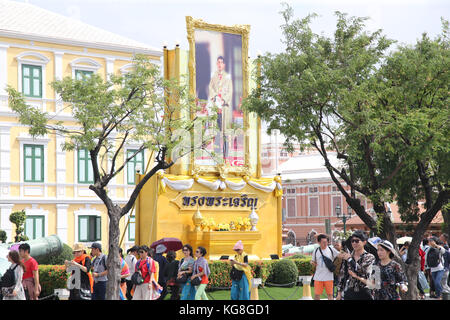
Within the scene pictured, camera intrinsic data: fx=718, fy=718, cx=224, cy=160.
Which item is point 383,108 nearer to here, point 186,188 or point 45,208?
point 186,188

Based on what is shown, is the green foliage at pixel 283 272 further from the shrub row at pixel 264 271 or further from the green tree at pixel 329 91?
the green tree at pixel 329 91

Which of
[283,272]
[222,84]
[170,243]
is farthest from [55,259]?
[222,84]

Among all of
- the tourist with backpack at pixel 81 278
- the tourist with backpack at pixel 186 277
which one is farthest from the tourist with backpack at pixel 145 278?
the tourist with backpack at pixel 81 278

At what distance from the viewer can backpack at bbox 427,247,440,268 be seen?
19969 mm

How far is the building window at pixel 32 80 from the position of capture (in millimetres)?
32969

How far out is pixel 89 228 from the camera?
3447 centimetres

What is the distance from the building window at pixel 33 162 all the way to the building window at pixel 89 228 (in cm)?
284

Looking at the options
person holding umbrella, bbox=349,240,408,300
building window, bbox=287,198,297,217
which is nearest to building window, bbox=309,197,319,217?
building window, bbox=287,198,297,217

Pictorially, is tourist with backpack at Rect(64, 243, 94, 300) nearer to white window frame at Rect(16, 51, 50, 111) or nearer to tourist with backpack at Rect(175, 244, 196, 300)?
tourist with backpack at Rect(175, 244, 196, 300)

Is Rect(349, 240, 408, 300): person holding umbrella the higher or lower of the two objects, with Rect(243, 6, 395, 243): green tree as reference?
lower

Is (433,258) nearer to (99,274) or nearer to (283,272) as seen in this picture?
(283,272)

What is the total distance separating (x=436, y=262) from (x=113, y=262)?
8.92m

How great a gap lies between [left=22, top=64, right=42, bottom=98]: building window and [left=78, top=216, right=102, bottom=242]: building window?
20.5 feet

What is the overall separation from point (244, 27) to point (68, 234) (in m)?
13.5
